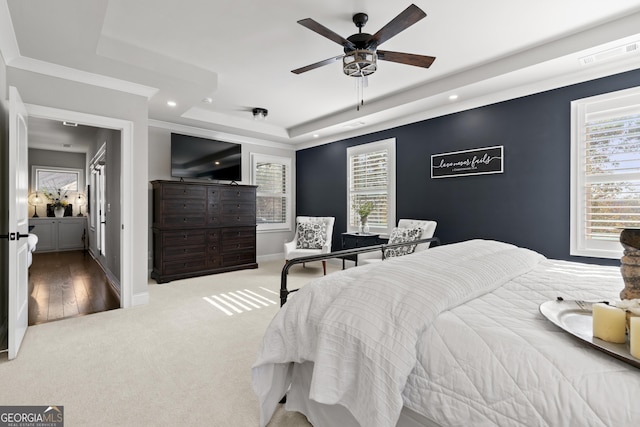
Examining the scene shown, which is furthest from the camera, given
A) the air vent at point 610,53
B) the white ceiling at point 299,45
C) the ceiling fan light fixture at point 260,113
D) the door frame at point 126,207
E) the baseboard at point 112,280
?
the ceiling fan light fixture at point 260,113

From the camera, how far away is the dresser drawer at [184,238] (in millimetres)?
4621

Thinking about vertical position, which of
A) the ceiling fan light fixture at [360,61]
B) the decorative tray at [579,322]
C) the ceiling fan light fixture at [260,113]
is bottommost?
the decorative tray at [579,322]

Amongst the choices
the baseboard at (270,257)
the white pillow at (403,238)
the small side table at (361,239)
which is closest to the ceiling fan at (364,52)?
the white pillow at (403,238)

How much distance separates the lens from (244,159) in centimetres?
618

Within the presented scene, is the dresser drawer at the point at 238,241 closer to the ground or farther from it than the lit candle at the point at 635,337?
closer to the ground

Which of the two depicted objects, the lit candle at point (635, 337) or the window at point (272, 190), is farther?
the window at point (272, 190)

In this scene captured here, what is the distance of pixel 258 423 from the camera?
1.63 m

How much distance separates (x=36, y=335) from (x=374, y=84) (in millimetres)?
4457

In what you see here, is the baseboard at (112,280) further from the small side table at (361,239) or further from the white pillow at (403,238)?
the white pillow at (403,238)

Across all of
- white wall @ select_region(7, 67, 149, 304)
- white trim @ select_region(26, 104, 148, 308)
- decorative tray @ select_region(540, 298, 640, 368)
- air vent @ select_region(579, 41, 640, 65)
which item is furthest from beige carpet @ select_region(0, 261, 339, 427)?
air vent @ select_region(579, 41, 640, 65)

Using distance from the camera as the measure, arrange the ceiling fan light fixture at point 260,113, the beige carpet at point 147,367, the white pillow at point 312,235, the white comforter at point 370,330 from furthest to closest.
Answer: the white pillow at point 312,235 → the ceiling fan light fixture at point 260,113 → the beige carpet at point 147,367 → the white comforter at point 370,330

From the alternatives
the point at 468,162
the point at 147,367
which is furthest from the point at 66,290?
the point at 468,162

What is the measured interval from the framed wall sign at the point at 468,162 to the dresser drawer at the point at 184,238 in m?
3.74

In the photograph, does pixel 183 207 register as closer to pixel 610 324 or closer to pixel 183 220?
pixel 183 220
